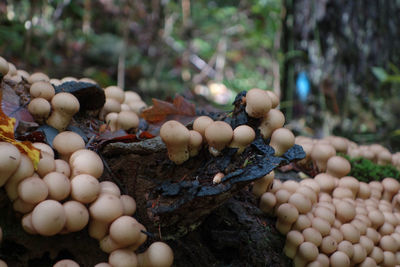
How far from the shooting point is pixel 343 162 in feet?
6.23

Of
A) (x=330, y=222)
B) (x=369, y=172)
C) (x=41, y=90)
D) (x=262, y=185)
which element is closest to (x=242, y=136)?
(x=262, y=185)

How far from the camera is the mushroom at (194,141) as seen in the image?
1.30 metres

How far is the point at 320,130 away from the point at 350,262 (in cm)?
228

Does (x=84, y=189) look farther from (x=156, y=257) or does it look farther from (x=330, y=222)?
(x=330, y=222)

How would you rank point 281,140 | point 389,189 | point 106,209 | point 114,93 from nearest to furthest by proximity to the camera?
point 106,209, point 281,140, point 114,93, point 389,189

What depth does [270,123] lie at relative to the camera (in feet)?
4.63

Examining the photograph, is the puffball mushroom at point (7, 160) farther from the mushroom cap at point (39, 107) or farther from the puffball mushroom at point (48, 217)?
the mushroom cap at point (39, 107)

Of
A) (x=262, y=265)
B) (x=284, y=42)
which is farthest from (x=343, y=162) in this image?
(x=284, y=42)

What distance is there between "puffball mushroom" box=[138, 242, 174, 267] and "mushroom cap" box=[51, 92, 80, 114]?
656mm

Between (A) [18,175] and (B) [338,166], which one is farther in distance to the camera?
(B) [338,166]

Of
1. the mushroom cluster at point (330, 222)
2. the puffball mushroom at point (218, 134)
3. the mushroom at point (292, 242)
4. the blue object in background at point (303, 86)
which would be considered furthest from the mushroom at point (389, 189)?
the blue object in background at point (303, 86)

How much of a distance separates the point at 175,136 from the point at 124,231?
37 cm

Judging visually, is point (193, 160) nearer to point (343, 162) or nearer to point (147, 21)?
point (343, 162)

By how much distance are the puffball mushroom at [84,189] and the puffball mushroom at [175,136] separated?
0.96 ft
